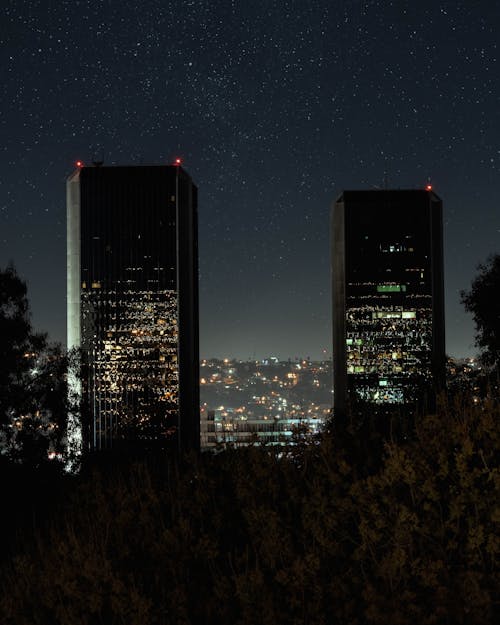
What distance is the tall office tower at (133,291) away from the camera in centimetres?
12019

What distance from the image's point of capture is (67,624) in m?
5.05

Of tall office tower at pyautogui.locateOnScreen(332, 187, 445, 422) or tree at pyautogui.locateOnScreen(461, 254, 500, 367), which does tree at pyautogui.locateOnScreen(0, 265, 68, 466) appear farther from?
tall office tower at pyautogui.locateOnScreen(332, 187, 445, 422)

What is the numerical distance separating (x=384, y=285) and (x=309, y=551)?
5006 inches

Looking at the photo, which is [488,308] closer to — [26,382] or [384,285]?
[26,382]

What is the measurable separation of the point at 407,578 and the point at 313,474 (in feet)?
6.44

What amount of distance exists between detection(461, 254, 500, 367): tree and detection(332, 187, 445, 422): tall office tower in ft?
314

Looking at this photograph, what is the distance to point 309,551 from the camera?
16.3 ft

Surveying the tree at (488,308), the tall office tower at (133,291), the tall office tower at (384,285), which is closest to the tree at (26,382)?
the tree at (488,308)

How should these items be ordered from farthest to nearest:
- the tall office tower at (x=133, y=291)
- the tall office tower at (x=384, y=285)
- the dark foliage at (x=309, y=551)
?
the tall office tower at (x=384, y=285) → the tall office tower at (x=133, y=291) → the dark foliage at (x=309, y=551)

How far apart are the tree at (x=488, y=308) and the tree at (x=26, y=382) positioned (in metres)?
11.2

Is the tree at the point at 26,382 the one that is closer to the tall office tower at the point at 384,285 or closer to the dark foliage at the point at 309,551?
the dark foliage at the point at 309,551

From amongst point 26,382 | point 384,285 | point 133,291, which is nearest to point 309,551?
point 26,382

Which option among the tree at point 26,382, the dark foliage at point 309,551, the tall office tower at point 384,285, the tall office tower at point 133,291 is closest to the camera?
the dark foliage at point 309,551

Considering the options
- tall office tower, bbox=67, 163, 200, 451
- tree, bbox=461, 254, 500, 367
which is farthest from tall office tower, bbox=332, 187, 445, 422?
tree, bbox=461, 254, 500, 367
